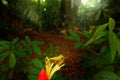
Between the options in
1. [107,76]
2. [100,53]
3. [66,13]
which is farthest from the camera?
[66,13]

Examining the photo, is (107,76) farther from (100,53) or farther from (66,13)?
(66,13)

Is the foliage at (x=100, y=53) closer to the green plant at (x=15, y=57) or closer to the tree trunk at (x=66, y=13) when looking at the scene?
the green plant at (x=15, y=57)

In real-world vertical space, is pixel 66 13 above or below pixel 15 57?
below

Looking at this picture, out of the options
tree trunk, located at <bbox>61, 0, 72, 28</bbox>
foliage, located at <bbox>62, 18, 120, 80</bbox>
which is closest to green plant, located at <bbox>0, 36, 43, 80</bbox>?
foliage, located at <bbox>62, 18, 120, 80</bbox>

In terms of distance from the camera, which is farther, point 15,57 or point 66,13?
point 66,13

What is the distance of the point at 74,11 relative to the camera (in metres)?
5.54

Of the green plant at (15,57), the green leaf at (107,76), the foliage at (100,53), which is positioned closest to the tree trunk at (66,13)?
the green plant at (15,57)

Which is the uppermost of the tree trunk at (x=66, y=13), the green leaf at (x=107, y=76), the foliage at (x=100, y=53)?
the foliage at (x=100, y=53)

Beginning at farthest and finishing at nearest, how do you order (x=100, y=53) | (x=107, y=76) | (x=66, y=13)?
(x=66, y=13) → (x=100, y=53) → (x=107, y=76)

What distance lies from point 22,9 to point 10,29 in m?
0.36

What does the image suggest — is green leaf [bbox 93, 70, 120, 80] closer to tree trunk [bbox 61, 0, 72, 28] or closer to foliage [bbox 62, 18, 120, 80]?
foliage [bbox 62, 18, 120, 80]

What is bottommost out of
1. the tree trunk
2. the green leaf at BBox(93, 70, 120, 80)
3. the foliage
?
the tree trunk

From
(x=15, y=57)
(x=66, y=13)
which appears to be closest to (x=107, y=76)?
(x=15, y=57)

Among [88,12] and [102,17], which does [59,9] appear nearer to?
[88,12]
